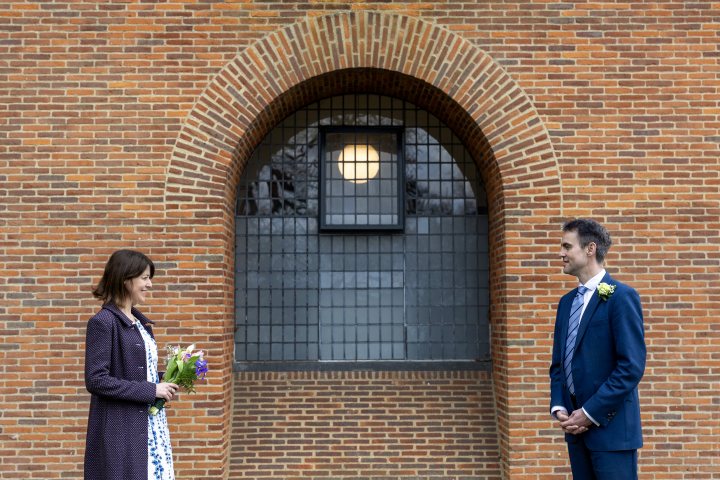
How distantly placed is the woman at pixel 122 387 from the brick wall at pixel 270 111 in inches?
96.8

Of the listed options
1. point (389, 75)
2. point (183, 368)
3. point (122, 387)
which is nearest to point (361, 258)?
point (389, 75)

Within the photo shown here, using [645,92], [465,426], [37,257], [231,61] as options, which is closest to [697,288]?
[645,92]

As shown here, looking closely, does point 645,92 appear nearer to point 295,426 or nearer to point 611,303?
point 611,303

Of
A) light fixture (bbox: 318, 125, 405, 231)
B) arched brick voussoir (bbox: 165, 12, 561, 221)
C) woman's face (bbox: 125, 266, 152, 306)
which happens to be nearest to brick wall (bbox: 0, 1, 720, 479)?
arched brick voussoir (bbox: 165, 12, 561, 221)

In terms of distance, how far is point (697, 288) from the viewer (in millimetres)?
6656

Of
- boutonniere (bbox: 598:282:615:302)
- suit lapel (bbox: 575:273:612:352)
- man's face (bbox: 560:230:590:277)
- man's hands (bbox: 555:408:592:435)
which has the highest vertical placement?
man's face (bbox: 560:230:590:277)

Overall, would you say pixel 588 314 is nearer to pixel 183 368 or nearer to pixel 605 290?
pixel 605 290

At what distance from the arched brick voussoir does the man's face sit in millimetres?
2495

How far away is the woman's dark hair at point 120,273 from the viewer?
4.01 m

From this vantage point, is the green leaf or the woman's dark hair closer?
the woman's dark hair

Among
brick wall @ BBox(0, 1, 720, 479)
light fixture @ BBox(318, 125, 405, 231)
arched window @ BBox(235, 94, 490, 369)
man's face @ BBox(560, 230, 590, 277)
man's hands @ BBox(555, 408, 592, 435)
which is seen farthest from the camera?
light fixture @ BBox(318, 125, 405, 231)

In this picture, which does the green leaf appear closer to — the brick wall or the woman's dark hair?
the woman's dark hair

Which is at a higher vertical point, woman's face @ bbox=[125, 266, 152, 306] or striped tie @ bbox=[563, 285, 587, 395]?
woman's face @ bbox=[125, 266, 152, 306]

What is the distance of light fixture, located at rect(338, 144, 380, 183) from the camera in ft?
24.7
